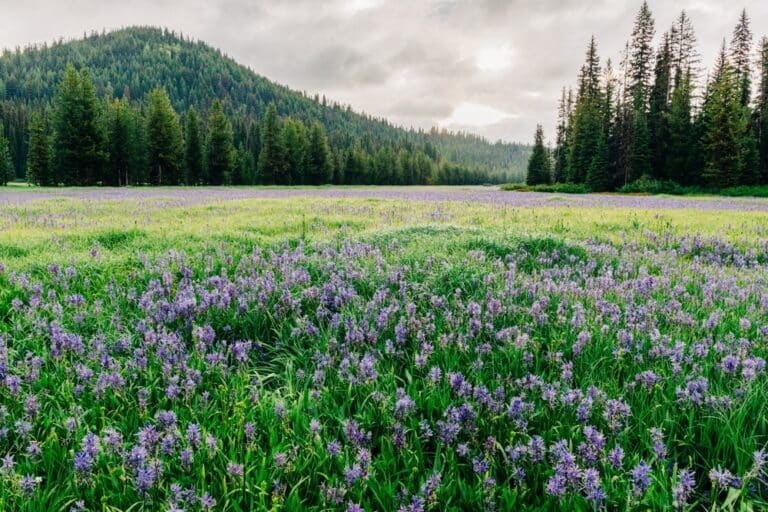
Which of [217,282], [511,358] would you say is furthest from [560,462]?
[217,282]

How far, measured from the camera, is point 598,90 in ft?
222

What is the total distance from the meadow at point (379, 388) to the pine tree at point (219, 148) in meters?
69.5

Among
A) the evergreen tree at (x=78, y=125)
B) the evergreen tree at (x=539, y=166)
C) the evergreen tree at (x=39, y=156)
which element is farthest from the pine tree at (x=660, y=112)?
the evergreen tree at (x=39, y=156)

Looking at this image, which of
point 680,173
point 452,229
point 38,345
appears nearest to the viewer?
point 38,345

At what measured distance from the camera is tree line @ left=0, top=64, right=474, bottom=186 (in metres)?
53.1

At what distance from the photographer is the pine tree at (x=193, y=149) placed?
68938mm

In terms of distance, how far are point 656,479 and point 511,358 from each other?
1.39m

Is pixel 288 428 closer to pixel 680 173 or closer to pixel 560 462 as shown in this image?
pixel 560 462

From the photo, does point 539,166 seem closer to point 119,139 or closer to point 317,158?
point 317,158

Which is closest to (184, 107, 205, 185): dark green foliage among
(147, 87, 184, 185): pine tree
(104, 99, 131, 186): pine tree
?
(147, 87, 184, 185): pine tree

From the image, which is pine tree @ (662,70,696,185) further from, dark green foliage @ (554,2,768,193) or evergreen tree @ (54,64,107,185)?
evergreen tree @ (54,64,107,185)

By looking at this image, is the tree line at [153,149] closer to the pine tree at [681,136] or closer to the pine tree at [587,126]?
the pine tree at [587,126]

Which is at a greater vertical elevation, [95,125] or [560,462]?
[95,125]

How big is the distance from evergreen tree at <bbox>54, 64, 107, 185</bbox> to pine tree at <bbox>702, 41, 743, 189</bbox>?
7178 cm
